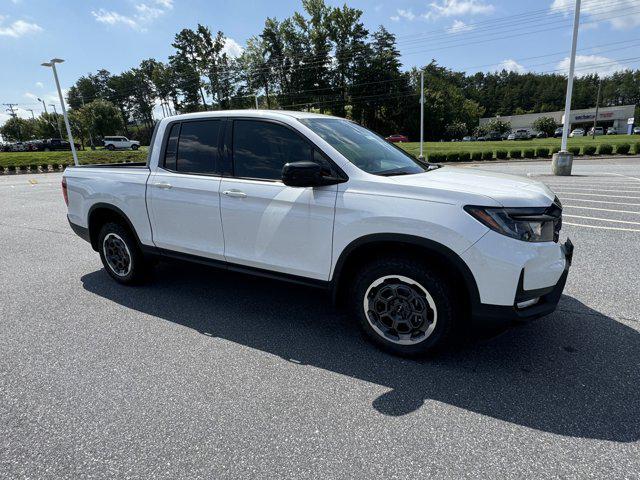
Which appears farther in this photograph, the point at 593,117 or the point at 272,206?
the point at 593,117

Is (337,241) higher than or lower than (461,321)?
higher

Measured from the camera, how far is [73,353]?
3.31 m

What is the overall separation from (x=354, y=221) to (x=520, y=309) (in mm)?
1269

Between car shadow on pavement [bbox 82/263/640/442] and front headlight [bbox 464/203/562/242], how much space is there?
991mm

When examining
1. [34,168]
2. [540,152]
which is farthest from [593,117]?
[34,168]

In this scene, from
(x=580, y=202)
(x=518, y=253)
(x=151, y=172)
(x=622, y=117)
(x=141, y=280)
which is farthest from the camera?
(x=622, y=117)

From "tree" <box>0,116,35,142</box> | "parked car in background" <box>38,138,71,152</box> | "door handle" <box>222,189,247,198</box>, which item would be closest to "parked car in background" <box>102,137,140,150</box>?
"parked car in background" <box>38,138,71,152</box>

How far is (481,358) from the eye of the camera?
122 inches

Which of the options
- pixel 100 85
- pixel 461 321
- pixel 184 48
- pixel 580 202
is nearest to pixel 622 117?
pixel 184 48

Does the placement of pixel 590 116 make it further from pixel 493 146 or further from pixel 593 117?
pixel 493 146

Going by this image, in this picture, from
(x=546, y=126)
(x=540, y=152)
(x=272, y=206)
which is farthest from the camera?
(x=546, y=126)

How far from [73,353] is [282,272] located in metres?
1.82

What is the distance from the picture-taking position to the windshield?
3316 millimetres

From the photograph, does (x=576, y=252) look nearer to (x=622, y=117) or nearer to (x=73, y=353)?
(x=73, y=353)
